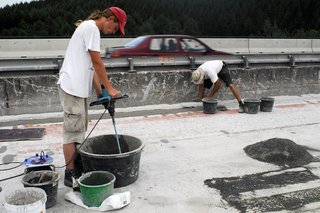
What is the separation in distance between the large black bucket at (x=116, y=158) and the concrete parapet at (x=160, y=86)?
3.36 meters

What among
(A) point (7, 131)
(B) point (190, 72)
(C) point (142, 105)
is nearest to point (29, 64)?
(A) point (7, 131)

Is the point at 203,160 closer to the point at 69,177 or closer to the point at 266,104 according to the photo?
the point at 69,177

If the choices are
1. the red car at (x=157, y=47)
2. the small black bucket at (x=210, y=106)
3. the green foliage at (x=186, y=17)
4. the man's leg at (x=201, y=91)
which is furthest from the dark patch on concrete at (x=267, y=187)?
the green foliage at (x=186, y=17)

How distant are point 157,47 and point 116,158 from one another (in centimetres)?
756

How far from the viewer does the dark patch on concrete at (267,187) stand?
169 inches

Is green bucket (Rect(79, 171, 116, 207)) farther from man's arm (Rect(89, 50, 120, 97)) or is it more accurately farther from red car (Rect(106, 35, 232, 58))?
red car (Rect(106, 35, 232, 58))

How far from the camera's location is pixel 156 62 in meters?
9.43

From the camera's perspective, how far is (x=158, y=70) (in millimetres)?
9297

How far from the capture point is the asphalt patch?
21.2ft

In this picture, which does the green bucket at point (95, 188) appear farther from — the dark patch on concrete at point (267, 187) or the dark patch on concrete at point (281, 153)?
the dark patch on concrete at point (281, 153)

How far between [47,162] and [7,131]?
8.59 feet

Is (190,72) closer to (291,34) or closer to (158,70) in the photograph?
(158,70)

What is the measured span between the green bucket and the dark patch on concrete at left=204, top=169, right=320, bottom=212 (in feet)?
4.14

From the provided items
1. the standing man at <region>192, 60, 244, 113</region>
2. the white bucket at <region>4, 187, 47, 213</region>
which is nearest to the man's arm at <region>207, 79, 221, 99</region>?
the standing man at <region>192, 60, 244, 113</region>
